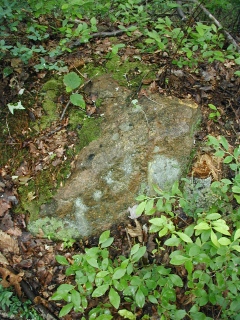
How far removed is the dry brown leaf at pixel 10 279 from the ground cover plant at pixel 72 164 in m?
0.01

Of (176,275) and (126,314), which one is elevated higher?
(176,275)

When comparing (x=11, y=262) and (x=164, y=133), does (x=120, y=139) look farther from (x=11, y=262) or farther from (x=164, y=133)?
(x=11, y=262)

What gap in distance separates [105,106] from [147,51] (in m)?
1.32

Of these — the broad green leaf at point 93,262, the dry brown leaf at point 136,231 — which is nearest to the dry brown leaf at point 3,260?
the broad green leaf at point 93,262

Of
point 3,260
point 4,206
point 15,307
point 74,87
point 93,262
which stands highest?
point 74,87

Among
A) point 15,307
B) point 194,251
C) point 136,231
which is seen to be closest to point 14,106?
point 136,231

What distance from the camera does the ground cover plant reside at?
100 inches

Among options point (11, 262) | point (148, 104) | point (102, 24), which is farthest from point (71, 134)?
point (102, 24)

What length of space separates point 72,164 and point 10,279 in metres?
1.45

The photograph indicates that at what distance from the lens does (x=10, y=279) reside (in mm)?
3119

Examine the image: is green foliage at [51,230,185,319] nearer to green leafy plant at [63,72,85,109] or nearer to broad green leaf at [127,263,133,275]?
broad green leaf at [127,263,133,275]

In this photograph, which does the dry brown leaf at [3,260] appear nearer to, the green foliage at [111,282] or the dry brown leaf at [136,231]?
the green foliage at [111,282]

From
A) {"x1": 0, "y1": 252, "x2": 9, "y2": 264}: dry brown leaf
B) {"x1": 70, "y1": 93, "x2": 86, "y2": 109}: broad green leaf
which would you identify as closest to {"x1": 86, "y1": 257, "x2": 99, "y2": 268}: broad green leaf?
{"x1": 0, "y1": 252, "x2": 9, "y2": 264}: dry brown leaf

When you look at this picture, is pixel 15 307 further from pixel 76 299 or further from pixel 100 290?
pixel 100 290
